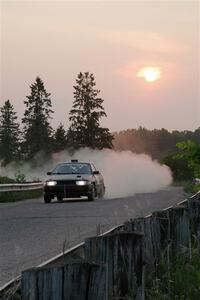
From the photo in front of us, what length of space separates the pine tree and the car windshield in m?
72.2

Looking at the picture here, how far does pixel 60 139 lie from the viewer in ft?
346

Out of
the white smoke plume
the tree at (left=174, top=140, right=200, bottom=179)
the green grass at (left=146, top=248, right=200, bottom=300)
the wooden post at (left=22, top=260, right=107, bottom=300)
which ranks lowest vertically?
the green grass at (left=146, top=248, right=200, bottom=300)

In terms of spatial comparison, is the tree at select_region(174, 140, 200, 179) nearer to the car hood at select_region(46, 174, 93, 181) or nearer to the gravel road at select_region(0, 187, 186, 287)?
the gravel road at select_region(0, 187, 186, 287)

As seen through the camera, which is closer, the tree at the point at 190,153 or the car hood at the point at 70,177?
the tree at the point at 190,153

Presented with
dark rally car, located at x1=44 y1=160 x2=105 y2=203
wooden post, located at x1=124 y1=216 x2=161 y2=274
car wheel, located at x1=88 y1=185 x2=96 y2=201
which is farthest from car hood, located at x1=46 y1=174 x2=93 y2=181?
wooden post, located at x1=124 y1=216 x2=161 y2=274

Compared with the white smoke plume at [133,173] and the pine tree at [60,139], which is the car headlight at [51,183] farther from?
the pine tree at [60,139]

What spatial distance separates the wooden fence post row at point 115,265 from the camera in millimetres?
3590

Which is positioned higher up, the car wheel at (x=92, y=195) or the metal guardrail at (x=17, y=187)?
the metal guardrail at (x=17, y=187)

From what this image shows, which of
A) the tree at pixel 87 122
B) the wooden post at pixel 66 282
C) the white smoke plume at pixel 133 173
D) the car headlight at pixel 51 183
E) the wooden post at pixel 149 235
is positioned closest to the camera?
the wooden post at pixel 66 282

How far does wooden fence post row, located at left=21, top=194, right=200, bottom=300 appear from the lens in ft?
11.8

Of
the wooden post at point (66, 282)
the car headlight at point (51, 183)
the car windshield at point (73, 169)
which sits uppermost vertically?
the car windshield at point (73, 169)

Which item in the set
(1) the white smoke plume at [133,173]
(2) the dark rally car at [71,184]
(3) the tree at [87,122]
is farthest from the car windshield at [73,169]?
(3) the tree at [87,122]

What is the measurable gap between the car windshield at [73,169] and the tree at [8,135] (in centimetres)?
8881

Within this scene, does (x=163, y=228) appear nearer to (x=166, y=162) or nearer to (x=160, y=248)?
(x=160, y=248)
